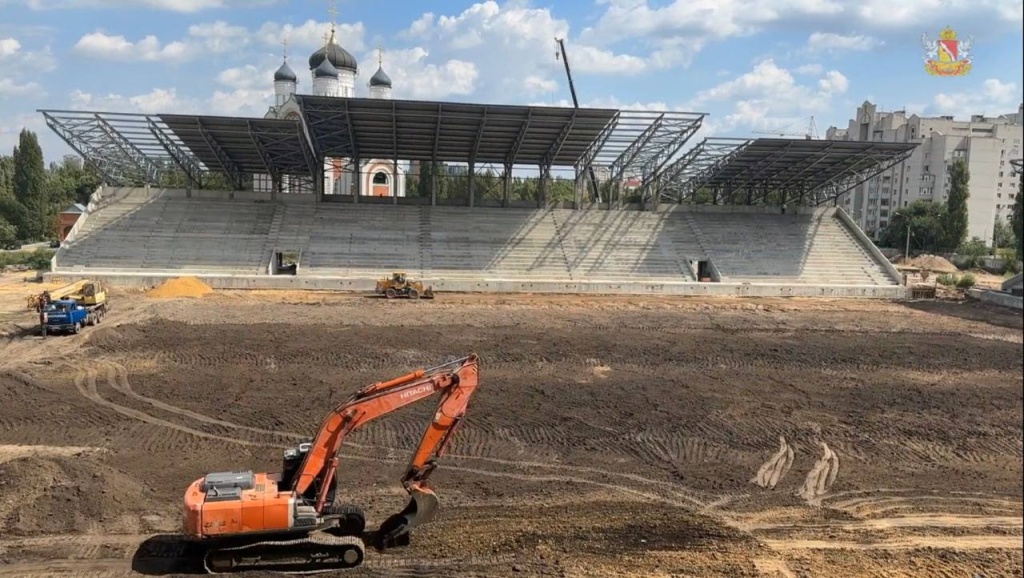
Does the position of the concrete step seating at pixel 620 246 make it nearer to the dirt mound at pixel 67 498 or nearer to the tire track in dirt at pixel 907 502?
the tire track in dirt at pixel 907 502

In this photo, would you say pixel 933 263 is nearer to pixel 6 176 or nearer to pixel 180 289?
pixel 180 289

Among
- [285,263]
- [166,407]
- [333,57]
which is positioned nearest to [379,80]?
[333,57]

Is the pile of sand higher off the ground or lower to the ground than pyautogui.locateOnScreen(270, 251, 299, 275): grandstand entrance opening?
lower

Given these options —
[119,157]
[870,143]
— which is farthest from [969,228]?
[119,157]

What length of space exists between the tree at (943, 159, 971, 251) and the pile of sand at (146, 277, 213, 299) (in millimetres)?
56722

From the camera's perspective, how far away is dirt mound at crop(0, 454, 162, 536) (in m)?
8.84

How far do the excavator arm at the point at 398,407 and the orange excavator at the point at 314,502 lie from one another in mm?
11

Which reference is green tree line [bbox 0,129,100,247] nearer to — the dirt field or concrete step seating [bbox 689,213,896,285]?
the dirt field

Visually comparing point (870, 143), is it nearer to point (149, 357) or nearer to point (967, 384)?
point (967, 384)

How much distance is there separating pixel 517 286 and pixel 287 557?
2830 centimetres

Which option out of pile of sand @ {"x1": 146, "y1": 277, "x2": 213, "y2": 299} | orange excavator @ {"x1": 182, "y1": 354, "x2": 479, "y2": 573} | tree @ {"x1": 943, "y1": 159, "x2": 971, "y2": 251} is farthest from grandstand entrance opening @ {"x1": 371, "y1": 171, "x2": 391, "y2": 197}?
orange excavator @ {"x1": 182, "y1": 354, "x2": 479, "y2": 573}

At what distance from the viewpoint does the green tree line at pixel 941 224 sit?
56.3m

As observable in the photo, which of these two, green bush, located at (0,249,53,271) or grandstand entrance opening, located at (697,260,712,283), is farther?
grandstand entrance opening, located at (697,260,712,283)

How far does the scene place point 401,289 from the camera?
31750 mm
